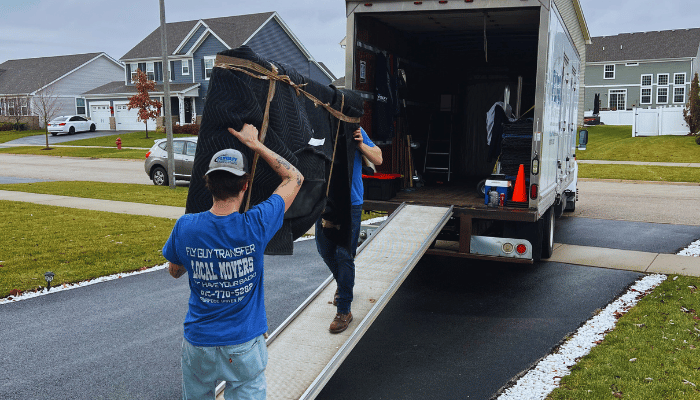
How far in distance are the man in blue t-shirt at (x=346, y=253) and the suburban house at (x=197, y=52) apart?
36732 mm

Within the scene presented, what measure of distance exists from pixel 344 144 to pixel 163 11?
14.4 m

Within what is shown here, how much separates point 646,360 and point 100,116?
171 ft

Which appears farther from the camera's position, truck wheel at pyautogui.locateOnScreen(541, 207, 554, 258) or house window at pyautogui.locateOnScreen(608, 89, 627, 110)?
house window at pyautogui.locateOnScreen(608, 89, 627, 110)

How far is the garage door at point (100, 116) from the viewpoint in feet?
164

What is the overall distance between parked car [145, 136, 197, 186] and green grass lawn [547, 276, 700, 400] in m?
13.7

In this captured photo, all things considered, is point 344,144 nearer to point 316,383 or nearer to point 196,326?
point 316,383

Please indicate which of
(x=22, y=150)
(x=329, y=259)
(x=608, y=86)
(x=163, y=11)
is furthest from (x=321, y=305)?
(x=608, y=86)

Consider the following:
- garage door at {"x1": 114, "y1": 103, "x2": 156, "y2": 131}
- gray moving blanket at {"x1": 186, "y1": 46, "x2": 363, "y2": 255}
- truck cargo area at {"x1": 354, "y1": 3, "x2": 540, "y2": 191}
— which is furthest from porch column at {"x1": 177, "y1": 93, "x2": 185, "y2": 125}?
gray moving blanket at {"x1": 186, "y1": 46, "x2": 363, "y2": 255}

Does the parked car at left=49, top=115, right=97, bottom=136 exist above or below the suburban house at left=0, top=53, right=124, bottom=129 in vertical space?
below

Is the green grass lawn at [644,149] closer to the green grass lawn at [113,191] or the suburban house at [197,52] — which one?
the green grass lawn at [113,191]

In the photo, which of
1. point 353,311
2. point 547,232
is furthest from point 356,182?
point 547,232

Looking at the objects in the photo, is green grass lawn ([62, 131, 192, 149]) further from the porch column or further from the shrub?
the porch column

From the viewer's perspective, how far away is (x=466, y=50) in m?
10.8

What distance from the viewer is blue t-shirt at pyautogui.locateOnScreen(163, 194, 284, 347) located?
9.00 ft
